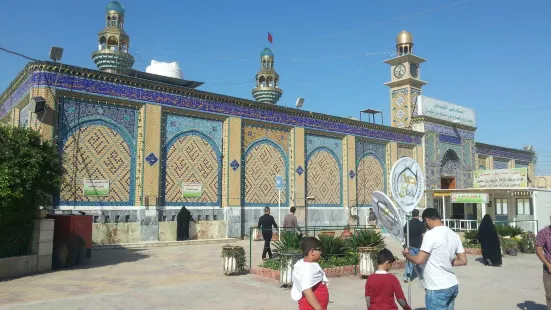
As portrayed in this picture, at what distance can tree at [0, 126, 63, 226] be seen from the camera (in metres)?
9.27

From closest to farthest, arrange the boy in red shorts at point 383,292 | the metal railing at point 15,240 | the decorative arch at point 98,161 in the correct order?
the boy in red shorts at point 383,292 < the metal railing at point 15,240 < the decorative arch at point 98,161

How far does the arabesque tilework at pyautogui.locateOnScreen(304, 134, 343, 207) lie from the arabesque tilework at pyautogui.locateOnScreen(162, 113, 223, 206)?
206 inches

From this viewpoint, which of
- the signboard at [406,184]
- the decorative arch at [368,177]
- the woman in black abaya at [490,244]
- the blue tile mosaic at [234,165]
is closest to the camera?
the signboard at [406,184]

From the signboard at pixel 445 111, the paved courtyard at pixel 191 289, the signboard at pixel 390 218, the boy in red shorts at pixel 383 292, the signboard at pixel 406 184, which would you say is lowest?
the paved courtyard at pixel 191 289

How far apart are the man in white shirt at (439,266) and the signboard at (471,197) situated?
18.4m

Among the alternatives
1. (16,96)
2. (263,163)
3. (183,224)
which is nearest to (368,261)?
(183,224)

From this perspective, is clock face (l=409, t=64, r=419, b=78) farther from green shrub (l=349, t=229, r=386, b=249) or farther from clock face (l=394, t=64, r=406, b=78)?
green shrub (l=349, t=229, r=386, b=249)

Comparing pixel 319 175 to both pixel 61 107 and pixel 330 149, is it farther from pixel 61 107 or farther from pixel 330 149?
pixel 61 107

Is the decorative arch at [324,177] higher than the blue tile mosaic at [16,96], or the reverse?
the blue tile mosaic at [16,96]

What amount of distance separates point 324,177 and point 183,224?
323 inches

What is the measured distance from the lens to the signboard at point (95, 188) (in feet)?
48.6

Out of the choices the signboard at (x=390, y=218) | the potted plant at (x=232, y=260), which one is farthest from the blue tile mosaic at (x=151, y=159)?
the signboard at (x=390, y=218)

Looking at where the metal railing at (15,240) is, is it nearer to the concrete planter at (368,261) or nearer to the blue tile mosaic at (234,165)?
the concrete planter at (368,261)

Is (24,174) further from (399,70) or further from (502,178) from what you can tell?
(399,70)
